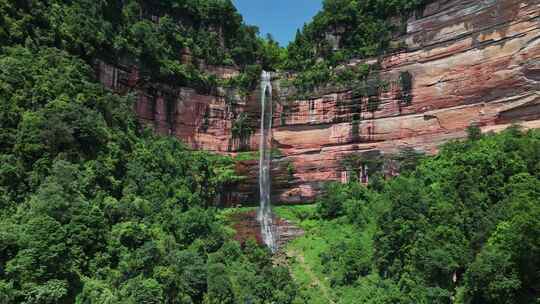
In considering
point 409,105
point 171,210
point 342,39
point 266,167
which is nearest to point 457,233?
point 409,105

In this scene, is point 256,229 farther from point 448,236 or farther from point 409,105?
point 448,236

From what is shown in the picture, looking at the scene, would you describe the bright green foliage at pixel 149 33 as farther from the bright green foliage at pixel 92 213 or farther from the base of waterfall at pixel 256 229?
the base of waterfall at pixel 256 229

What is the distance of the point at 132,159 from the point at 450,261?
56.3 feet

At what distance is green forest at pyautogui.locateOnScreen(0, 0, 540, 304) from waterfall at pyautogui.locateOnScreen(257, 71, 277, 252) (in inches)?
50.3

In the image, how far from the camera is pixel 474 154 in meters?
24.2

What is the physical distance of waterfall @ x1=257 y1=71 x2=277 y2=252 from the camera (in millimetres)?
31773

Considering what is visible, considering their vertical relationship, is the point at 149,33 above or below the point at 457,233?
above

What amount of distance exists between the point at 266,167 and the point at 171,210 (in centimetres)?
1058

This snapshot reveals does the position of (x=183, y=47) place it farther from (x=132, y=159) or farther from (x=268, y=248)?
(x=268, y=248)

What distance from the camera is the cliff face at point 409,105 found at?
28.0 meters

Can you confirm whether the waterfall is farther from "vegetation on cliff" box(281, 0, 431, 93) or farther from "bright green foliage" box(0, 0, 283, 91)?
"bright green foliage" box(0, 0, 283, 91)

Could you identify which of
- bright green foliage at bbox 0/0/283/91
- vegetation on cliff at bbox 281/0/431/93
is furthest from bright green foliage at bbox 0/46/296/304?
vegetation on cliff at bbox 281/0/431/93

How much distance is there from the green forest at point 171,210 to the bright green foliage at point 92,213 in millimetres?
69

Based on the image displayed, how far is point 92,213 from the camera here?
777 inches
